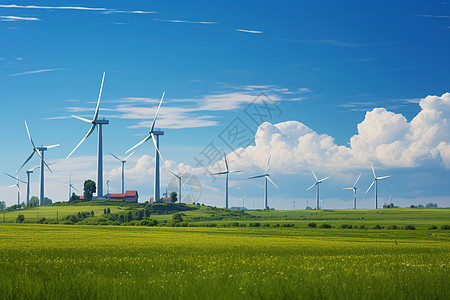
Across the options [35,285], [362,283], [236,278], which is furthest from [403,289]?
[35,285]

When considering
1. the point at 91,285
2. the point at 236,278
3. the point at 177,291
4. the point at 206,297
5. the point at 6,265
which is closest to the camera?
the point at 206,297

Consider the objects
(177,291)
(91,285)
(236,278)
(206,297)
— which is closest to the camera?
(206,297)

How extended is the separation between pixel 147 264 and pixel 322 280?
12.3 meters

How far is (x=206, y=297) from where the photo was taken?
15836 mm

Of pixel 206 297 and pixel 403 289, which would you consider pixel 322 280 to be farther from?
pixel 206 297

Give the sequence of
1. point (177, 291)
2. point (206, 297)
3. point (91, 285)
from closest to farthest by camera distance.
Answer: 1. point (206, 297)
2. point (177, 291)
3. point (91, 285)

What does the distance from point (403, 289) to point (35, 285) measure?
1340 cm

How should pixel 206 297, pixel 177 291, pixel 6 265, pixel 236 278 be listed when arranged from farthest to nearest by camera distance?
pixel 6 265, pixel 236 278, pixel 177 291, pixel 206 297

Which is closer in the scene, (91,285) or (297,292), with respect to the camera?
(297,292)

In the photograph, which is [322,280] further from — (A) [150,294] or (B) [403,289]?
(A) [150,294]

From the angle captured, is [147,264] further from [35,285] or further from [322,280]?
[322,280]

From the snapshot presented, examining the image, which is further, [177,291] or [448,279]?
[448,279]

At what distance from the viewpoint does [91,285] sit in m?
18.2

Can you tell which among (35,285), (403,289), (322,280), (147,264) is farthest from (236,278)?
(147,264)
